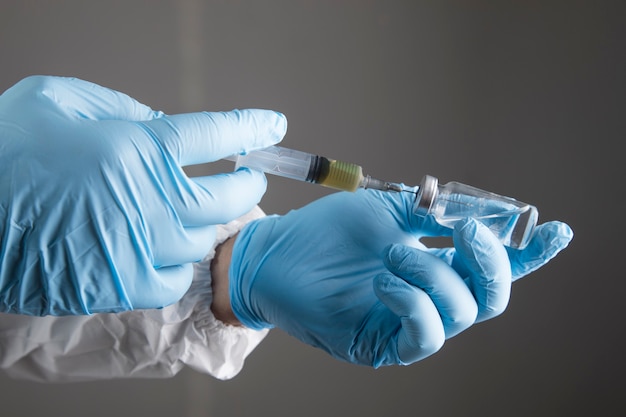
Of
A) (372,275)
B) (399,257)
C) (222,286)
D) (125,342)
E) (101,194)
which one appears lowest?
(125,342)

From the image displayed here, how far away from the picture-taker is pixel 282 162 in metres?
1.02

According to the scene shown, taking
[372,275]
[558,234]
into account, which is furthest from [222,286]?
[558,234]

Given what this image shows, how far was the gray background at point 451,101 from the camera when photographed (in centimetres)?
141

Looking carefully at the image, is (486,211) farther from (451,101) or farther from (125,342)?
(125,342)

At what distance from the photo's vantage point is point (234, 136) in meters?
0.93

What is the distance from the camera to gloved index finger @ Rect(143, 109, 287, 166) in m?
0.90

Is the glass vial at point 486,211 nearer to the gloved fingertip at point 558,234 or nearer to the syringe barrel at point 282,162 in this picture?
the gloved fingertip at point 558,234

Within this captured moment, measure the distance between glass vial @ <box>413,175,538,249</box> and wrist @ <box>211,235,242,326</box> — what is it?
1.70ft

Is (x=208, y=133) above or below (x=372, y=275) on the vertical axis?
above

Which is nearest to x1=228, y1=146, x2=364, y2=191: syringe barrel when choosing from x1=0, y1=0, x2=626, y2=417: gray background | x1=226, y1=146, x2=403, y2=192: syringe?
x1=226, y1=146, x2=403, y2=192: syringe

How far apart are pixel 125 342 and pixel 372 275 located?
1.94 ft

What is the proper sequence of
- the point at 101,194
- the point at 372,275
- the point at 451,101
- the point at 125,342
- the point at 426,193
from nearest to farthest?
the point at 101,194
the point at 426,193
the point at 372,275
the point at 125,342
the point at 451,101

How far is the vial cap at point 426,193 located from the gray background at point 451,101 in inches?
27.2

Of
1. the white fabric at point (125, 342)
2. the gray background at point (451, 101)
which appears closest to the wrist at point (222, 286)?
the white fabric at point (125, 342)
